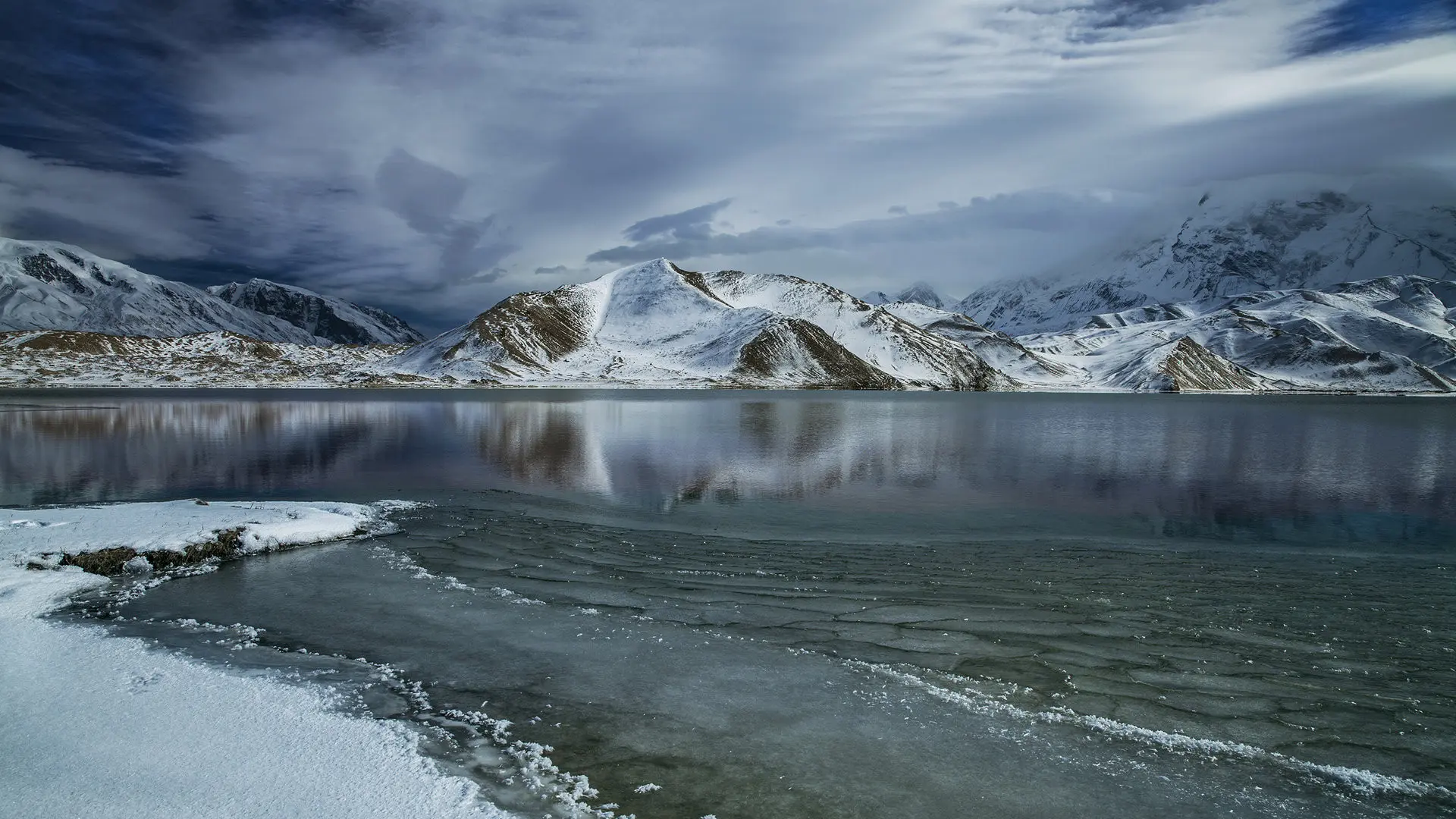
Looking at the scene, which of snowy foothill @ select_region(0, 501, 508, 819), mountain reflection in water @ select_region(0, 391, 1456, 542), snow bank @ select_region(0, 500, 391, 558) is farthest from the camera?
mountain reflection in water @ select_region(0, 391, 1456, 542)

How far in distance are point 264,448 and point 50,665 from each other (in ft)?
143

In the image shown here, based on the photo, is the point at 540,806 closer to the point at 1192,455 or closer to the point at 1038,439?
the point at 1192,455

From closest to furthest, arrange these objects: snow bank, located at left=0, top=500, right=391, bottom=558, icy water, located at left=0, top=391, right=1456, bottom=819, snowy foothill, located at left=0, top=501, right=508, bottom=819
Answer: snowy foothill, located at left=0, top=501, right=508, bottom=819
icy water, located at left=0, top=391, right=1456, bottom=819
snow bank, located at left=0, top=500, right=391, bottom=558

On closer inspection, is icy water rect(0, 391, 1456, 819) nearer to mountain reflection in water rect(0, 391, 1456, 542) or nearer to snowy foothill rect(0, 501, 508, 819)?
mountain reflection in water rect(0, 391, 1456, 542)

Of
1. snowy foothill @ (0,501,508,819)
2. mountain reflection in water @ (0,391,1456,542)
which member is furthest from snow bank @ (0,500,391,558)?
mountain reflection in water @ (0,391,1456,542)

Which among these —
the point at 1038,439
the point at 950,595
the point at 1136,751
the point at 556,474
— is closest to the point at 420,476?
the point at 556,474

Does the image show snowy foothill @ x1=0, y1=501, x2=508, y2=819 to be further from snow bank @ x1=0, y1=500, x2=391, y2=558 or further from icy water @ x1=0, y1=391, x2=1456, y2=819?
snow bank @ x1=0, y1=500, x2=391, y2=558

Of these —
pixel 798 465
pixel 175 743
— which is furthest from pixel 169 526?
pixel 798 465

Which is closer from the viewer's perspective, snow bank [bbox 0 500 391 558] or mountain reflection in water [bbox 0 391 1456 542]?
snow bank [bbox 0 500 391 558]

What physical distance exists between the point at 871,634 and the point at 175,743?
11437 mm

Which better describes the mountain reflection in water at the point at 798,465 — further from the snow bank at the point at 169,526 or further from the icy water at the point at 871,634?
the snow bank at the point at 169,526

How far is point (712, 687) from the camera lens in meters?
12.4

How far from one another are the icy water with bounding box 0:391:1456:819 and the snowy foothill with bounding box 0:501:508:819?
0.66m

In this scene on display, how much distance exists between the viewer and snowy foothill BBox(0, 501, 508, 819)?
8633mm
